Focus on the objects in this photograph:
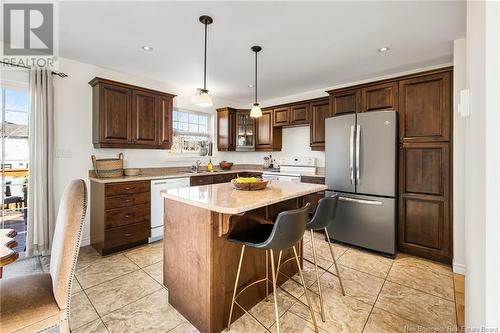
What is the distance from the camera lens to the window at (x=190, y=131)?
14.6 ft

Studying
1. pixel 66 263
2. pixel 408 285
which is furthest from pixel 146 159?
pixel 408 285

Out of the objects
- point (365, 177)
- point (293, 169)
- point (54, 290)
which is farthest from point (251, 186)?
point (293, 169)

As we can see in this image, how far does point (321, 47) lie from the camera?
8.98ft

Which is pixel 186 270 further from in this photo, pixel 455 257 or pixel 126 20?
pixel 455 257

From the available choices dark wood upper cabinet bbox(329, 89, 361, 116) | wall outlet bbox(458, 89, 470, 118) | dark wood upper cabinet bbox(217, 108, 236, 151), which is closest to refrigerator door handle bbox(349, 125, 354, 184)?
dark wood upper cabinet bbox(329, 89, 361, 116)

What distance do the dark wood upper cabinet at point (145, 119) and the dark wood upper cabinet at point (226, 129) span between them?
162 cm

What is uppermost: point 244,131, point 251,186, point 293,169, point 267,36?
point 267,36

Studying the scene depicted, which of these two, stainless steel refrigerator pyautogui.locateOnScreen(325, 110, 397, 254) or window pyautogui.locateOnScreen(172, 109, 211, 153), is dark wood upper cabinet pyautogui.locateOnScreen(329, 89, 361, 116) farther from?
window pyautogui.locateOnScreen(172, 109, 211, 153)

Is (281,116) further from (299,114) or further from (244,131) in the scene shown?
(244,131)

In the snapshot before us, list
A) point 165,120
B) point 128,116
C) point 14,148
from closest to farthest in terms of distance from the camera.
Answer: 1. point 14,148
2. point 128,116
3. point 165,120

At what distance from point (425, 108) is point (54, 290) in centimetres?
389

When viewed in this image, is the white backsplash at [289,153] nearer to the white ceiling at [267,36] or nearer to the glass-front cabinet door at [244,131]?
the glass-front cabinet door at [244,131]

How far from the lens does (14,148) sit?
2.79 meters

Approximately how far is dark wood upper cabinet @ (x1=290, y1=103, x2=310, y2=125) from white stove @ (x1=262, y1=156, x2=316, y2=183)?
752 mm
